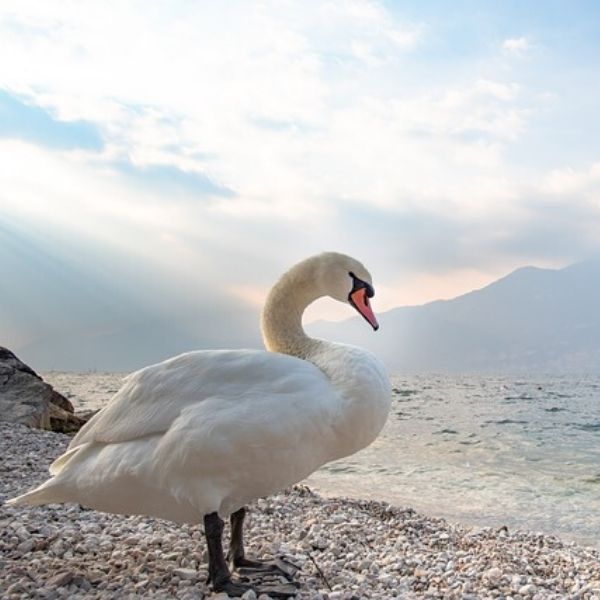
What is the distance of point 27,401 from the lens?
12.5m

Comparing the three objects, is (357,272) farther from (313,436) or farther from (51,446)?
(51,446)

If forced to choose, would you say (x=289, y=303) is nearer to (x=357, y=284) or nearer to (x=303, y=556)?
(x=357, y=284)

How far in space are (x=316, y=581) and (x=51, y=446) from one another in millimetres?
6559

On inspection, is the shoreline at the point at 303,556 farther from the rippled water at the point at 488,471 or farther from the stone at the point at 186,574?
the rippled water at the point at 488,471

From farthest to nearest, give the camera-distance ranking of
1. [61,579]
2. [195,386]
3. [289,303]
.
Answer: [289,303], [61,579], [195,386]

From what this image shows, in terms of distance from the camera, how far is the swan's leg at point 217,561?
4059 mm

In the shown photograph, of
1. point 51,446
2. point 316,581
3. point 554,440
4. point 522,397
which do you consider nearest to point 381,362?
point 316,581

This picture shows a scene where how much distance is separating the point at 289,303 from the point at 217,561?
1.71 metres

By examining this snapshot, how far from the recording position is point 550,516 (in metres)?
10.9

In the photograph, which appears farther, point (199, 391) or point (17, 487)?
point (17, 487)

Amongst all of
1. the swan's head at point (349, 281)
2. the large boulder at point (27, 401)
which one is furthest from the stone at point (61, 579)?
the large boulder at point (27, 401)

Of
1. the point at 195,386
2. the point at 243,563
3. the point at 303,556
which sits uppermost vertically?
the point at 195,386

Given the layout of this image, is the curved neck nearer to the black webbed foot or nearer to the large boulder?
the black webbed foot

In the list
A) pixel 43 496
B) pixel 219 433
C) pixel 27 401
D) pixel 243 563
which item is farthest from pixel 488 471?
pixel 219 433
